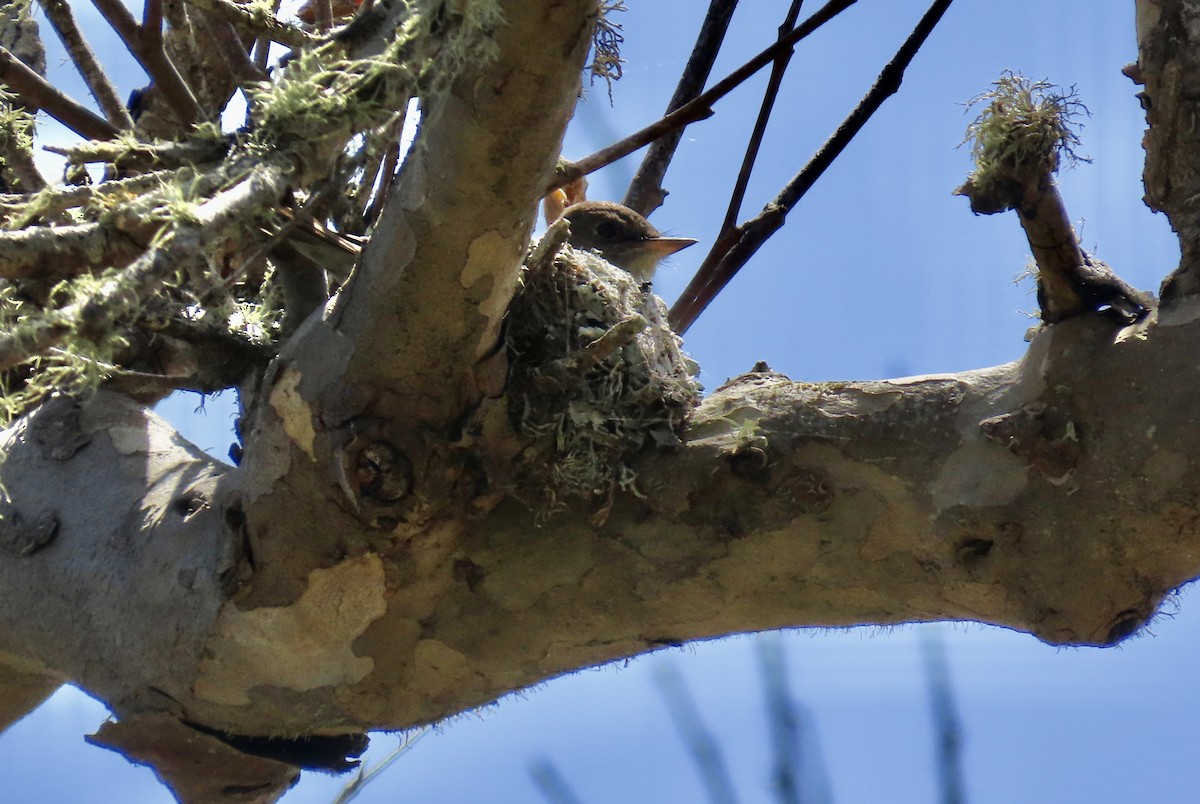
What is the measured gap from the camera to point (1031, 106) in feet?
5.59

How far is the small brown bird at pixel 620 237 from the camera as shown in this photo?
4.14 m

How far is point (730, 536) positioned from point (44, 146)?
132cm

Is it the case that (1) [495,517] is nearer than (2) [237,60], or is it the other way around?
(1) [495,517]

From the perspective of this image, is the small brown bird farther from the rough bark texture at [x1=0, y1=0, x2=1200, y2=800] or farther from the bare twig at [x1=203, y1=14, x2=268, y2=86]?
the rough bark texture at [x1=0, y1=0, x2=1200, y2=800]

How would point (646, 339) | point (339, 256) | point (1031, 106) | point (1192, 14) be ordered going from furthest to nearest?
point (646, 339), point (339, 256), point (1192, 14), point (1031, 106)

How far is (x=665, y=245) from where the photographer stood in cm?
428

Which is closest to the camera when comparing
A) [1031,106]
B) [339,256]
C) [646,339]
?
[1031,106]

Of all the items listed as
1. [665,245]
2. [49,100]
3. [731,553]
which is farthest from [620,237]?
[731,553]

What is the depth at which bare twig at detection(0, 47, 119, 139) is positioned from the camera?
2.54m

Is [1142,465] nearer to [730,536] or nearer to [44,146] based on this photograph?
[730,536]

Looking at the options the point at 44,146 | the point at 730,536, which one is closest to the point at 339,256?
the point at 44,146

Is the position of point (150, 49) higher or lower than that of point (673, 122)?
higher

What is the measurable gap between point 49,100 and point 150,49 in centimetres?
30

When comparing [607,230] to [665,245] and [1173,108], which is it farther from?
[1173,108]
